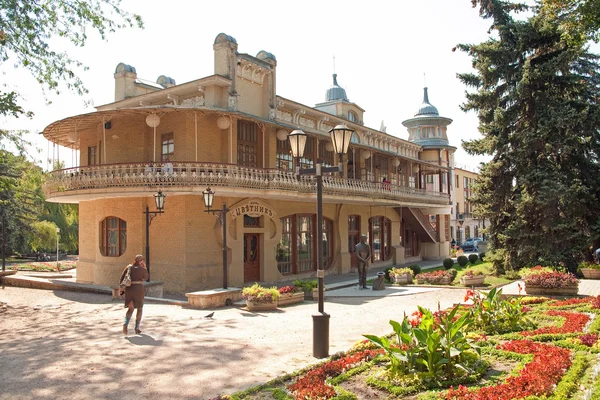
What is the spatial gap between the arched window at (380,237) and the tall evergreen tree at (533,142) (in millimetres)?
10578

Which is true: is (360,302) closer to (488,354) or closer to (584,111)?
(488,354)

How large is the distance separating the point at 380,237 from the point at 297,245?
1005 centimetres

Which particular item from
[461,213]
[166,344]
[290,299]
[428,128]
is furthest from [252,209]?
[461,213]

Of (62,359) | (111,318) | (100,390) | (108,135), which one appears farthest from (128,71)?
(100,390)

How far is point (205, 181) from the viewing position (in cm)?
1844

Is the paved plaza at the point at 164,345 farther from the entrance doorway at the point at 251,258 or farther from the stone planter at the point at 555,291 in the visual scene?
the entrance doorway at the point at 251,258

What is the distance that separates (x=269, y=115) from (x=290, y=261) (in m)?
7.33

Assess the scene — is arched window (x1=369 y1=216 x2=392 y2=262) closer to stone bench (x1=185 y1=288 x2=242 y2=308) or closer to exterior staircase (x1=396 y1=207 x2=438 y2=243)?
exterior staircase (x1=396 y1=207 x2=438 y2=243)

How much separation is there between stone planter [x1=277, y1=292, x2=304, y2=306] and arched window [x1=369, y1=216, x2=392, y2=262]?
16.1 metres

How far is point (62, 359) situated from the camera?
8875mm

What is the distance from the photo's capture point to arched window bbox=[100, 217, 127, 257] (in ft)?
72.2

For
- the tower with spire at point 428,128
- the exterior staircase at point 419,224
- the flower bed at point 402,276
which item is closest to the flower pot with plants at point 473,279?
the flower bed at point 402,276

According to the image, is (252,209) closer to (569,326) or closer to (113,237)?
(113,237)

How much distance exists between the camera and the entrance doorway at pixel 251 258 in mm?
21883
